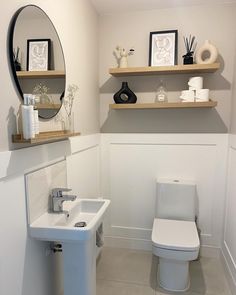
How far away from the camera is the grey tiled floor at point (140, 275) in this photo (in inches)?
75.7

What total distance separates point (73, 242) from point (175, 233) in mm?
991

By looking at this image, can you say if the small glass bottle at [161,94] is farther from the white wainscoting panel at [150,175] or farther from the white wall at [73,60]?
the white wall at [73,60]

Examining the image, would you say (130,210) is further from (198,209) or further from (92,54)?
(92,54)

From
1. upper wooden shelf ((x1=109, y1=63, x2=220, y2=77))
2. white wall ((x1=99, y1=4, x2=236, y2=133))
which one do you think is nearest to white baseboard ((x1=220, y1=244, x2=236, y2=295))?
white wall ((x1=99, y1=4, x2=236, y2=133))

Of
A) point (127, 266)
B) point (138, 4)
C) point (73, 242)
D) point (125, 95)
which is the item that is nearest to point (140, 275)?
point (127, 266)

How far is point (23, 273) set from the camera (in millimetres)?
1212

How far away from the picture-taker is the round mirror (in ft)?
3.73

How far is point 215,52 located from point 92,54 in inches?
43.1

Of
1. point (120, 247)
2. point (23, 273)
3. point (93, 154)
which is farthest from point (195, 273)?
point (23, 273)

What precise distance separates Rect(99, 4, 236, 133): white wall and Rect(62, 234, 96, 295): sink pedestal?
1345mm

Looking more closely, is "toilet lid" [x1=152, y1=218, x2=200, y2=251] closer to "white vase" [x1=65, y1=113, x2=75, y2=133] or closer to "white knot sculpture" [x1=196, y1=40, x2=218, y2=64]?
"white vase" [x1=65, y1=113, x2=75, y2=133]

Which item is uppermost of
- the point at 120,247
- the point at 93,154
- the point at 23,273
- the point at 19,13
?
the point at 19,13

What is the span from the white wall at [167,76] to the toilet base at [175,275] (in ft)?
3.88

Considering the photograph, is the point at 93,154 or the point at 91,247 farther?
the point at 93,154
